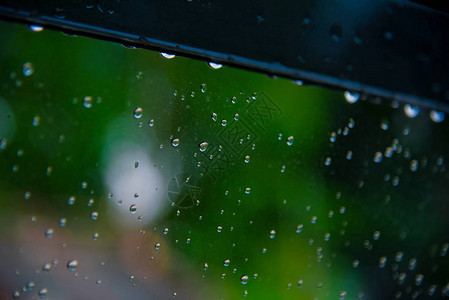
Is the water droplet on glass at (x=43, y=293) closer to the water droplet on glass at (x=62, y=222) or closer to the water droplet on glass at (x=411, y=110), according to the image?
the water droplet on glass at (x=62, y=222)

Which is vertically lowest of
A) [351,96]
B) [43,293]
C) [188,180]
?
[43,293]

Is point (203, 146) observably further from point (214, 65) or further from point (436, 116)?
point (436, 116)

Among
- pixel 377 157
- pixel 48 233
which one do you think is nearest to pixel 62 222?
pixel 48 233

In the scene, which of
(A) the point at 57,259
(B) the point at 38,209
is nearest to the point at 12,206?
(B) the point at 38,209

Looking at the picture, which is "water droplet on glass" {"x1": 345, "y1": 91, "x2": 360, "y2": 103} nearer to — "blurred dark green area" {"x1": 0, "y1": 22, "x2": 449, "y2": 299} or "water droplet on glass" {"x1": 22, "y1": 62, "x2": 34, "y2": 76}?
"blurred dark green area" {"x1": 0, "y1": 22, "x2": 449, "y2": 299}

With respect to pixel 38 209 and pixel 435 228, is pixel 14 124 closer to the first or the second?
pixel 38 209

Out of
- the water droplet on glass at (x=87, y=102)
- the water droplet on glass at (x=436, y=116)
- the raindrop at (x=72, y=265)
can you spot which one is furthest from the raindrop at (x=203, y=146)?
the water droplet on glass at (x=436, y=116)

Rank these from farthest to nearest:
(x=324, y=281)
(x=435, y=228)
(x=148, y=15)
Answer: (x=435, y=228) → (x=324, y=281) → (x=148, y=15)
